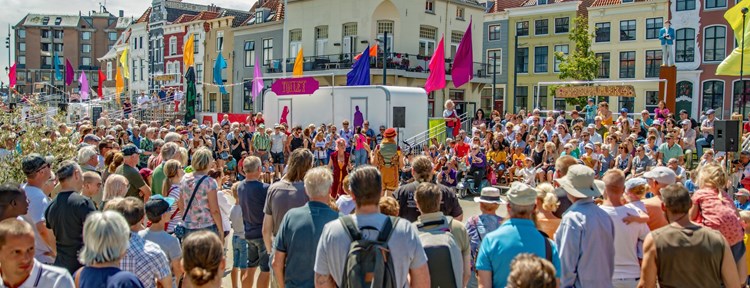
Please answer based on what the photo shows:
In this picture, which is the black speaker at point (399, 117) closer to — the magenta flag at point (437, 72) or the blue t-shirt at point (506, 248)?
the magenta flag at point (437, 72)

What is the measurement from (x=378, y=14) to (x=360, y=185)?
3000cm

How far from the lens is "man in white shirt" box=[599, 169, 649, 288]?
16.5 ft

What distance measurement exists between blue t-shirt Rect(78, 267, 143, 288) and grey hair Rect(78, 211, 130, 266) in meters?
0.05

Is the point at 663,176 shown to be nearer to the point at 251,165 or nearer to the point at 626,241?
the point at 626,241

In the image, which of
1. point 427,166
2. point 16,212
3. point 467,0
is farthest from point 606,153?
point 467,0

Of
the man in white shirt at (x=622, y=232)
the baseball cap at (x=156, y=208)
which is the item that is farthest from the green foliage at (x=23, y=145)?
the man in white shirt at (x=622, y=232)

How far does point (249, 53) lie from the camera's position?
137 ft

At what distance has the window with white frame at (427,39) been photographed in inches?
1344

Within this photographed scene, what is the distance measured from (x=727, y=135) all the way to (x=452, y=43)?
Answer: 79.8 feet

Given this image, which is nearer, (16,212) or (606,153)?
(16,212)

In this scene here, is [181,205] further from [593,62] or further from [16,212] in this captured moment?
[593,62]

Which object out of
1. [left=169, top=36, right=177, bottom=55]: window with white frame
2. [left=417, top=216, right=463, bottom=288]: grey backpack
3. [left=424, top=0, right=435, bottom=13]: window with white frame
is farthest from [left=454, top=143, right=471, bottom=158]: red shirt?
[left=169, top=36, right=177, bottom=55]: window with white frame

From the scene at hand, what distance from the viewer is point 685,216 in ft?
14.8

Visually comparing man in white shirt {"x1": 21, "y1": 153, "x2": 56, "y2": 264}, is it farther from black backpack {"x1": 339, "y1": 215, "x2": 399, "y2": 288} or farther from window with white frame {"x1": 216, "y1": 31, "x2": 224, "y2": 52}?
window with white frame {"x1": 216, "y1": 31, "x2": 224, "y2": 52}
